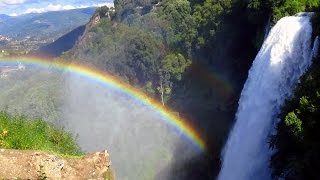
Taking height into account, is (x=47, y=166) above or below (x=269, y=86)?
above

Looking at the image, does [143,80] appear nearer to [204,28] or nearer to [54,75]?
[204,28]

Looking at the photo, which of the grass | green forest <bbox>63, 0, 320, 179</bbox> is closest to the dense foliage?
green forest <bbox>63, 0, 320, 179</bbox>

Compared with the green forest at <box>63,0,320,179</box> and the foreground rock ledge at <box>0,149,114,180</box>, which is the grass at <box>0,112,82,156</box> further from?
the green forest at <box>63,0,320,179</box>

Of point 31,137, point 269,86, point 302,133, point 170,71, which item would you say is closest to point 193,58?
point 170,71

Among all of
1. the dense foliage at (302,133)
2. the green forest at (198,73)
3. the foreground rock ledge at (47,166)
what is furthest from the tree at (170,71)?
the foreground rock ledge at (47,166)

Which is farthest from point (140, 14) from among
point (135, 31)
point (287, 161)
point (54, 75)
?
point (287, 161)

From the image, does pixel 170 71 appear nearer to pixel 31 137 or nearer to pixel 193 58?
pixel 193 58

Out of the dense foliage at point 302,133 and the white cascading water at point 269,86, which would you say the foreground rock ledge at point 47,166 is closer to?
the dense foliage at point 302,133
